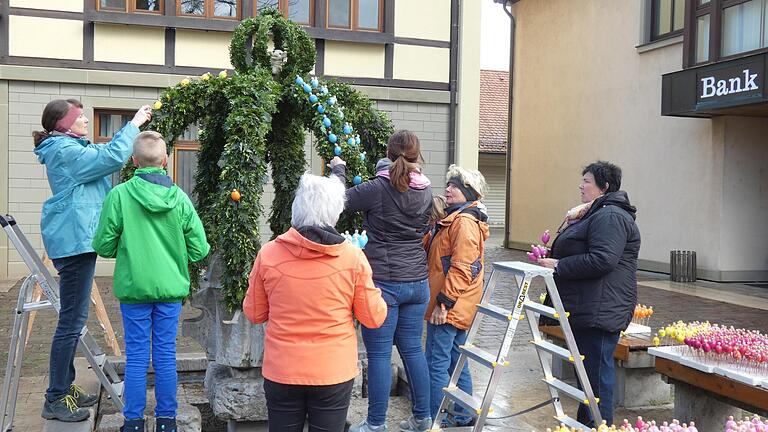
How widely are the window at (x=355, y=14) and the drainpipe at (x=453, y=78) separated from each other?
1.30 metres

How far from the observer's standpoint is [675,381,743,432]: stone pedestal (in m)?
4.59

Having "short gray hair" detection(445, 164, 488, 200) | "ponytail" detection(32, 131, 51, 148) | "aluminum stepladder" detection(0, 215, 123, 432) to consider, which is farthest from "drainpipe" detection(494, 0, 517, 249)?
"ponytail" detection(32, 131, 51, 148)

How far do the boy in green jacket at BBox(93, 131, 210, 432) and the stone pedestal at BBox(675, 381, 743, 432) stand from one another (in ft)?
10.1

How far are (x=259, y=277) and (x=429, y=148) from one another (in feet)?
31.9

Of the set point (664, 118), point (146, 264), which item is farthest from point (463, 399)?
point (664, 118)

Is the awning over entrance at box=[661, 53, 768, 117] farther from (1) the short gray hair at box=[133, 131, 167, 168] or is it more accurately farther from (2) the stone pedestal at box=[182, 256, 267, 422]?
(1) the short gray hair at box=[133, 131, 167, 168]

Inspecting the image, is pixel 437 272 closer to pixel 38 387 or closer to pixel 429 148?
pixel 38 387

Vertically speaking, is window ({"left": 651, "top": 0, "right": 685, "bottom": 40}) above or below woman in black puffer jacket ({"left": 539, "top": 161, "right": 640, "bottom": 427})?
above

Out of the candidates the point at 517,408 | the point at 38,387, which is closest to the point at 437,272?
the point at 517,408

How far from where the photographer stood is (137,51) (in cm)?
1151

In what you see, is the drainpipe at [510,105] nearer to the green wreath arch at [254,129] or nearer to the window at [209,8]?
the window at [209,8]

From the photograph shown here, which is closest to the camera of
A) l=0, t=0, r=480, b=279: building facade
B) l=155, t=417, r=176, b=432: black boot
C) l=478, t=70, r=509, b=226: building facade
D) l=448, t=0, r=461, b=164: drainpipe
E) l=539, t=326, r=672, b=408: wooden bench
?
l=155, t=417, r=176, b=432: black boot

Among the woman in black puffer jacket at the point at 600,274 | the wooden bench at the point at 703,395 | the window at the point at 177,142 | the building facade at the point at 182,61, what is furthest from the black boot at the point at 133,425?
the window at the point at 177,142

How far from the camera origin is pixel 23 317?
4.22 m
